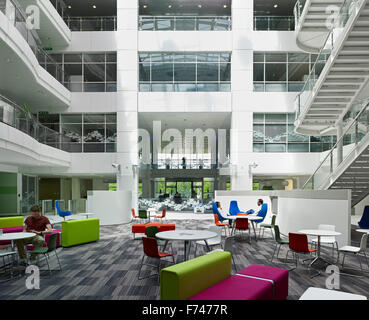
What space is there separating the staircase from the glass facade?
35.0ft

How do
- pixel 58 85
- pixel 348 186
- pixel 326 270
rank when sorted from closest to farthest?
pixel 326 270 < pixel 348 186 < pixel 58 85

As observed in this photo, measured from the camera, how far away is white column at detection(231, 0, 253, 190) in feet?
57.2

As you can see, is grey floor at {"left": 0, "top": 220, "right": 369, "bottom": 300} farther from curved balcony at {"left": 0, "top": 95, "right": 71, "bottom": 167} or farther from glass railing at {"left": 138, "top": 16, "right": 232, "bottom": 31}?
glass railing at {"left": 138, "top": 16, "right": 232, "bottom": 31}

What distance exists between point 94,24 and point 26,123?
9.50 metres

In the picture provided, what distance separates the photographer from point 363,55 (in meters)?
9.01

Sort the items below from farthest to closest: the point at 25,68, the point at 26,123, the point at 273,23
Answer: the point at 273,23, the point at 25,68, the point at 26,123

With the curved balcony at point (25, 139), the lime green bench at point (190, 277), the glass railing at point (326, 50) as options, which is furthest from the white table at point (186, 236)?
the glass railing at point (326, 50)

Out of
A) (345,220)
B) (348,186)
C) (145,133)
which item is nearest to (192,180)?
(145,133)

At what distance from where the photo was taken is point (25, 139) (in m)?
11.4

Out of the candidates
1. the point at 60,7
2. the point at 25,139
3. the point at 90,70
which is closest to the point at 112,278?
the point at 25,139

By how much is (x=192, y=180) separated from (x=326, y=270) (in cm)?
1817

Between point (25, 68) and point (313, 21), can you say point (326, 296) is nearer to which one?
point (313, 21)

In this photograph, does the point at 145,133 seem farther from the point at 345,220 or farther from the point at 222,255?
the point at 222,255

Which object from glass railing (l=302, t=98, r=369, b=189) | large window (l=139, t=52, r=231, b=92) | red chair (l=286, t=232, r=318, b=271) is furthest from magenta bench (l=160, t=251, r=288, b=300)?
large window (l=139, t=52, r=231, b=92)
